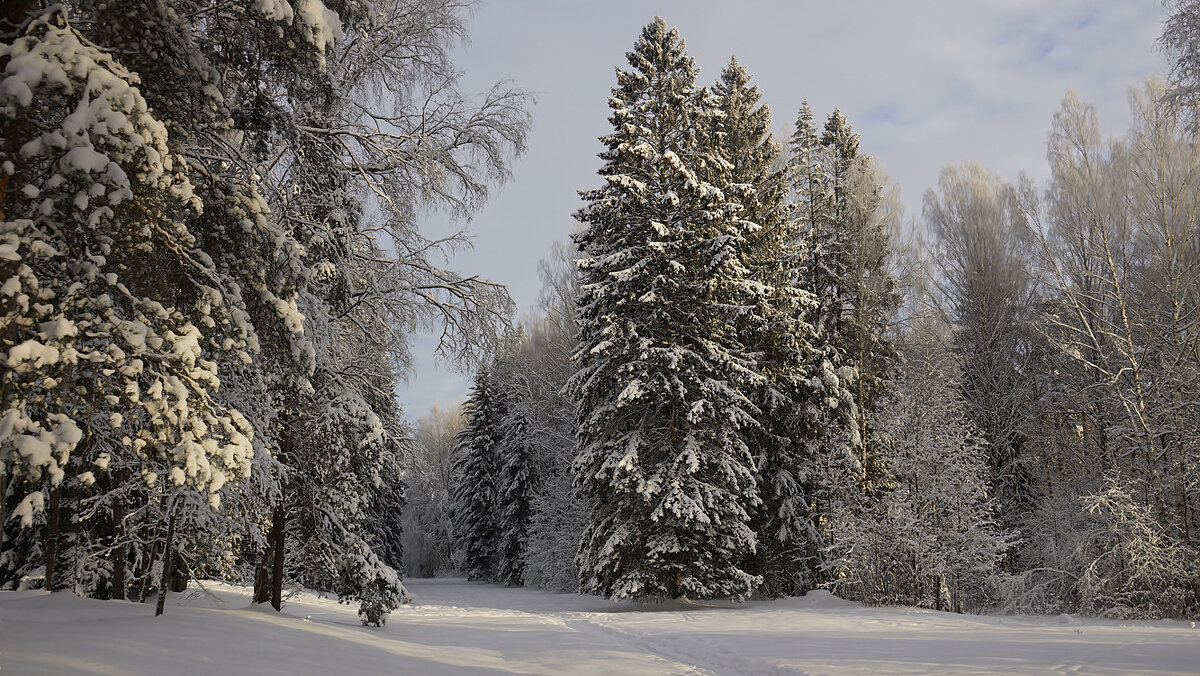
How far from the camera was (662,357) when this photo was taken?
17141mm

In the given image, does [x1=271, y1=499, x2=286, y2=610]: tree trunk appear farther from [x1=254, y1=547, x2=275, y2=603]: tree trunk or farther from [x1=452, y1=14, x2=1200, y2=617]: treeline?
[x1=452, y1=14, x2=1200, y2=617]: treeline

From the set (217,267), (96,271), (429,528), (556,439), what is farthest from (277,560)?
(429,528)

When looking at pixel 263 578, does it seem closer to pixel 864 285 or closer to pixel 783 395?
pixel 783 395

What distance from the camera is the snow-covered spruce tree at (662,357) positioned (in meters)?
16.8

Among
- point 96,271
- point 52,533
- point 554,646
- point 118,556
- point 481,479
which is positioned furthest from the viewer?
point 481,479

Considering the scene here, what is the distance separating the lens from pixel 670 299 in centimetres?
1805

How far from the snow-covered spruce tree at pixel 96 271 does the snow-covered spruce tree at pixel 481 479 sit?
3583cm

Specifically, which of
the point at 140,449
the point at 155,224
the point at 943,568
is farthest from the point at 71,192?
the point at 943,568

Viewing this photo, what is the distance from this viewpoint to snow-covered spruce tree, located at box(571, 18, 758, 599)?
1677 cm

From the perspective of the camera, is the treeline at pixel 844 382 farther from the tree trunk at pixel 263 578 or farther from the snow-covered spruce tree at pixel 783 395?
the tree trunk at pixel 263 578

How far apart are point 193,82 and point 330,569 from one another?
7.40m

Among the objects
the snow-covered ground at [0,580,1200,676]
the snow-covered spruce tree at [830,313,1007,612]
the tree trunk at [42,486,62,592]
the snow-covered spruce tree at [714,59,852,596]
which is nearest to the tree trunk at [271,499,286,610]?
the snow-covered ground at [0,580,1200,676]

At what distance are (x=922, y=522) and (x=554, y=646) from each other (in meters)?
9.96

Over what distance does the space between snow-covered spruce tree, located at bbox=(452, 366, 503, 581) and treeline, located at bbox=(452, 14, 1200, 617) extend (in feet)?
75.6
